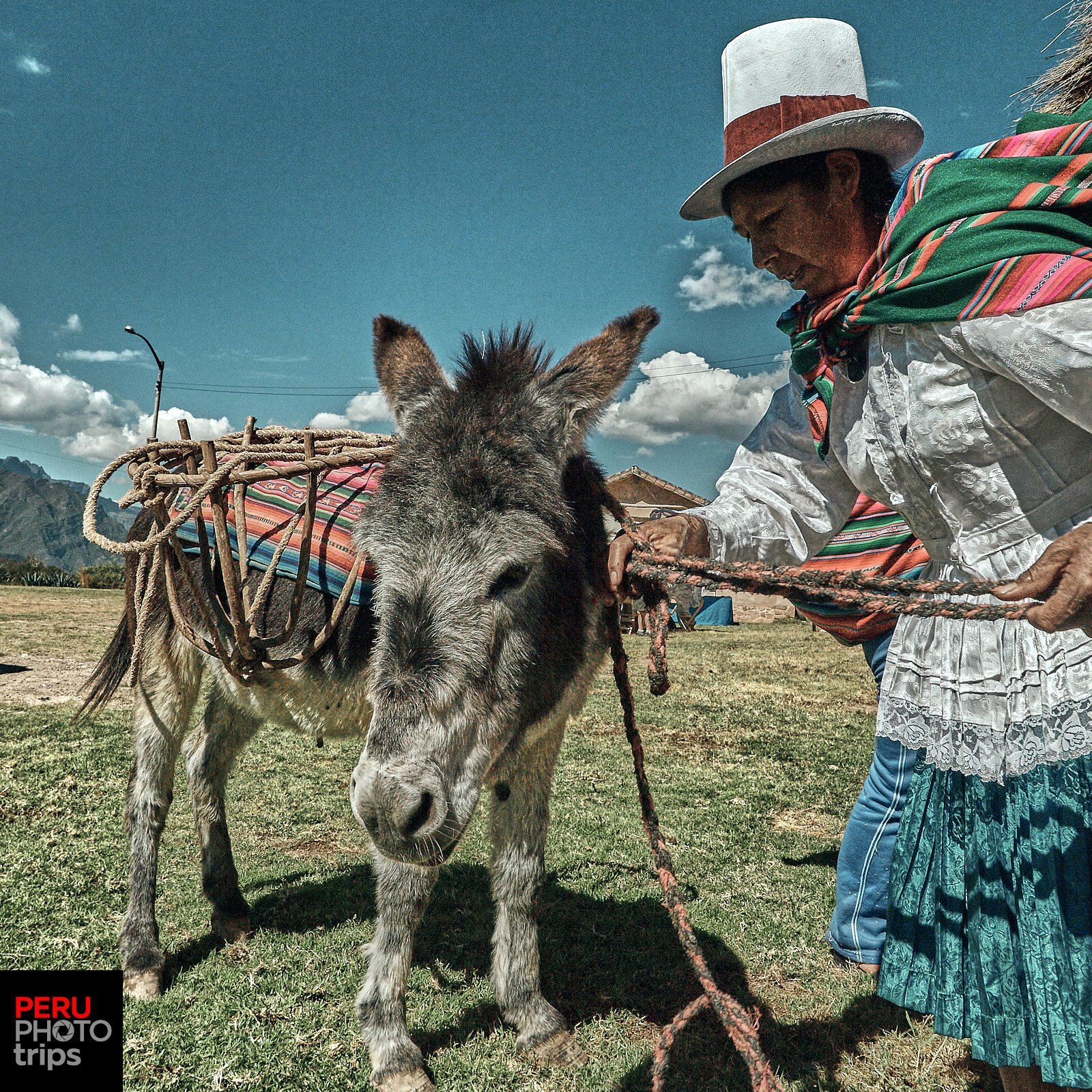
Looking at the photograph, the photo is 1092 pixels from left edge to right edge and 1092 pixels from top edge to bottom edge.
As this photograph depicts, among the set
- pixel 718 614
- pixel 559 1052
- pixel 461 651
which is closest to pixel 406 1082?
pixel 559 1052

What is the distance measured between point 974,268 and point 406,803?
159cm

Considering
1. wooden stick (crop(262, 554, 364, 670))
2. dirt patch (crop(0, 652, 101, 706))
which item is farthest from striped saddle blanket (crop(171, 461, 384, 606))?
dirt patch (crop(0, 652, 101, 706))

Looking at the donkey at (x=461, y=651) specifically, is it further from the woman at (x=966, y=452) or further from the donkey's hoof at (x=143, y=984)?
the woman at (x=966, y=452)

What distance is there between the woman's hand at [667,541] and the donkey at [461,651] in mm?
212

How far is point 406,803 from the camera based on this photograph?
1.69m

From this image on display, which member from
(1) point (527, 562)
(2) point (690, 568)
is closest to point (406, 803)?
(1) point (527, 562)

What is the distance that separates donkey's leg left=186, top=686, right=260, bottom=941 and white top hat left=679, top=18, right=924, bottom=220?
9.94 ft

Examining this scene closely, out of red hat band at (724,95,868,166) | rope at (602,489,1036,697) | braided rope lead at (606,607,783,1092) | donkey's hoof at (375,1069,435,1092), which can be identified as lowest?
donkey's hoof at (375,1069,435,1092)

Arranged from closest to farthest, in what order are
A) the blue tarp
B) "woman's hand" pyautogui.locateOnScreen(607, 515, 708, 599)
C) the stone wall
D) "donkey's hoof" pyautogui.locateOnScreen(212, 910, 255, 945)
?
"woman's hand" pyautogui.locateOnScreen(607, 515, 708, 599) → "donkey's hoof" pyautogui.locateOnScreen(212, 910, 255, 945) → the blue tarp → the stone wall

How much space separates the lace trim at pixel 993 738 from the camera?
137 cm

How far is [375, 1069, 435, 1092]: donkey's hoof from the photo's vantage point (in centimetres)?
249

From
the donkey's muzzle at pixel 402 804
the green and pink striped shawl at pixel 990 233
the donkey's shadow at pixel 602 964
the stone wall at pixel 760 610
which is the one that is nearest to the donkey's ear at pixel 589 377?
the green and pink striped shawl at pixel 990 233

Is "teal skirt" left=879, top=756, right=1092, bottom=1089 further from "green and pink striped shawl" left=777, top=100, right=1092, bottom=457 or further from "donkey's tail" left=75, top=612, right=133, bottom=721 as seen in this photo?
"donkey's tail" left=75, top=612, right=133, bottom=721

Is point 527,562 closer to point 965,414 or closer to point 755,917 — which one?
point 965,414
